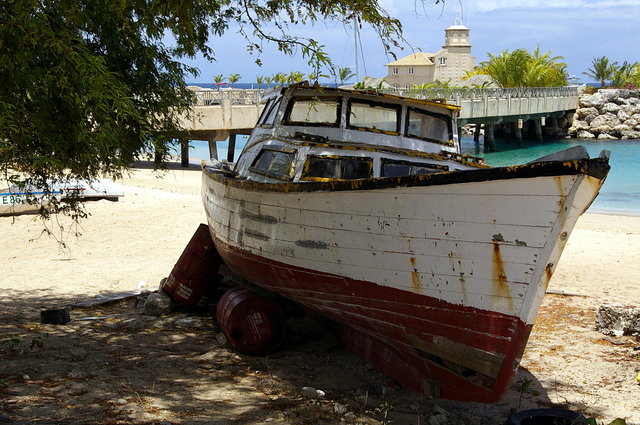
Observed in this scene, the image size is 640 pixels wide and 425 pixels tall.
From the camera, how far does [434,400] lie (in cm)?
632

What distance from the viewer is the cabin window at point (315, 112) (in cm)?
876

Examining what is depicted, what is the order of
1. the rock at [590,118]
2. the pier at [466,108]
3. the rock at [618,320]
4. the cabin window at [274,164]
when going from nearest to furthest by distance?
the cabin window at [274,164]
the rock at [618,320]
the pier at [466,108]
the rock at [590,118]

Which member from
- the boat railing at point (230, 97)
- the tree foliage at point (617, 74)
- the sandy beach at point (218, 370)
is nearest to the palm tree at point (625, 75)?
the tree foliage at point (617, 74)

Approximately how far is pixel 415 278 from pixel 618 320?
3.71 m

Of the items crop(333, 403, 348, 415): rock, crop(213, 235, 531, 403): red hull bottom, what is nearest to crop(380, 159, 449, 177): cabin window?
crop(213, 235, 531, 403): red hull bottom

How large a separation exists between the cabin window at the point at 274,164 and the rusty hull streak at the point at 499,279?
288 cm

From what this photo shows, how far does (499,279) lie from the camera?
5516 mm

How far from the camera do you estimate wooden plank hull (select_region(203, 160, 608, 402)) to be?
523 centimetres

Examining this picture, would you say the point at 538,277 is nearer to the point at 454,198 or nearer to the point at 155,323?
the point at 454,198

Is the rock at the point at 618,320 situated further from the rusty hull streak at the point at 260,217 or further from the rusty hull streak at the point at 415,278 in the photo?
the rusty hull streak at the point at 260,217

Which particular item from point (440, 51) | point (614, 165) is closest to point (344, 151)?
point (614, 165)

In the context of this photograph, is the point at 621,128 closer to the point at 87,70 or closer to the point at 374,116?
the point at 374,116

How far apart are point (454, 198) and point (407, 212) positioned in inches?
17.3

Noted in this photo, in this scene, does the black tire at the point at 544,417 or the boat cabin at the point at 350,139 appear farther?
the boat cabin at the point at 350,139
